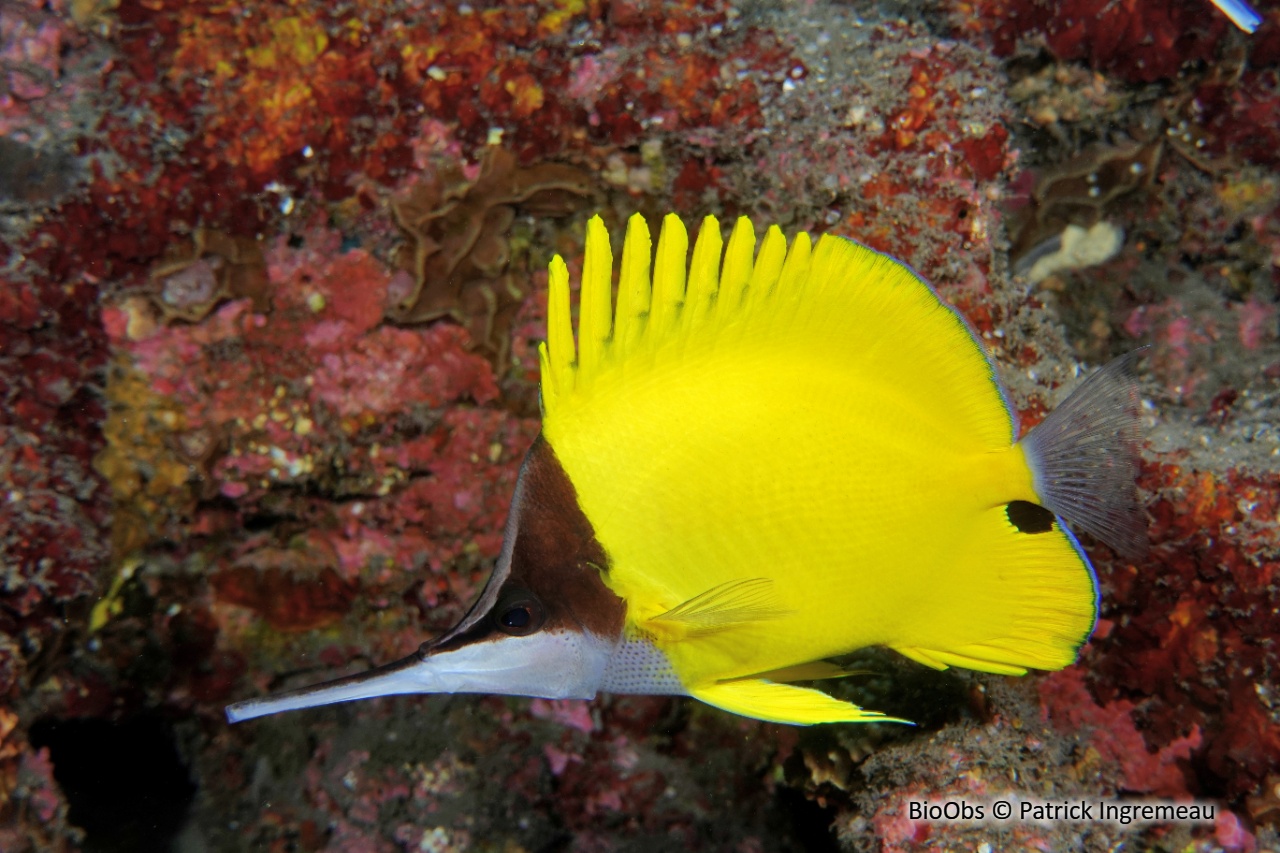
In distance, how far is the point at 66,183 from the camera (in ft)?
8.49

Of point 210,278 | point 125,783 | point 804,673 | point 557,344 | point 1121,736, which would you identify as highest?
point 557,344

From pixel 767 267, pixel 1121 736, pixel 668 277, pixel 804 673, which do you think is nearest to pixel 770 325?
pixel 767 267

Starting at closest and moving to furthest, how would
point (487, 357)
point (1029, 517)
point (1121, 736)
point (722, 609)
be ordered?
point (722, 609) < point (1029, 517) < point (1121, 736) < point (487, 357)

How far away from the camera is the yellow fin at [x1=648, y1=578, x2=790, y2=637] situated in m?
1.48

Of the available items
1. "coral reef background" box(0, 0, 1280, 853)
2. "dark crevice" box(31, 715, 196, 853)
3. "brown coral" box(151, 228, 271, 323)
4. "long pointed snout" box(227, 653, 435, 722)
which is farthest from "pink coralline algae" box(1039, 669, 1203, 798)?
"dark crevice" box(31, 715, 196, 853)

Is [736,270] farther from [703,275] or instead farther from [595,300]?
[595,300]

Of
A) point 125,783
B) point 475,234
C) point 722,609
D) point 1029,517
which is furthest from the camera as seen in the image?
point 125,783

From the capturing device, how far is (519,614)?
1560 millimetres

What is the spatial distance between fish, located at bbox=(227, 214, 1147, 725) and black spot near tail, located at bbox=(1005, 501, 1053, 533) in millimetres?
45

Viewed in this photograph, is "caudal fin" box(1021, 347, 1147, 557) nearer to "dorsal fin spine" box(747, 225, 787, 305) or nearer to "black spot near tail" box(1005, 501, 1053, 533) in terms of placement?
"black spot near tail" box(1005, 501, 1053, 533)

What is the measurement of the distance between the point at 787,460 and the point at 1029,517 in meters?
0.68

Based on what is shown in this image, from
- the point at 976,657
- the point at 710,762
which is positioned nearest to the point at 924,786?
the point at 976,657

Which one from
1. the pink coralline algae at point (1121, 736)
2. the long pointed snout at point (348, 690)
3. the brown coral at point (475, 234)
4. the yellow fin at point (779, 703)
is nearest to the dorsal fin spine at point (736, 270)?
the yellow fin at point (779, 703)

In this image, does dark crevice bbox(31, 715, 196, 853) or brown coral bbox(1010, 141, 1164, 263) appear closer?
dark crevice bbox(31, 715, 196, 853)
